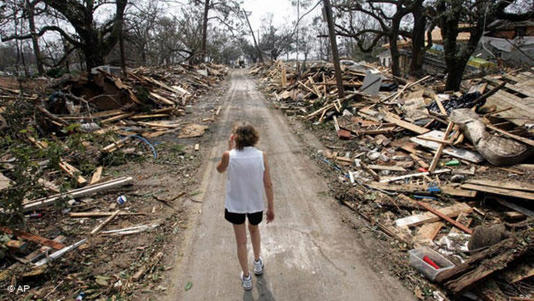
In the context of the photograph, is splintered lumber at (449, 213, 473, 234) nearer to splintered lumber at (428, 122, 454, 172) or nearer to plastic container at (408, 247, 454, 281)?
plastic container at (408, 247, 454, 281)

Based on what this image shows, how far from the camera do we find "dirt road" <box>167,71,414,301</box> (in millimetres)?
3289

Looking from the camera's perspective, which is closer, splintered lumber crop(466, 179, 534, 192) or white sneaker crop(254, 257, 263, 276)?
white sneaker crop(254, 257, 263, 276)

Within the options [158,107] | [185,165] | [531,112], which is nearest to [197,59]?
[158,107]

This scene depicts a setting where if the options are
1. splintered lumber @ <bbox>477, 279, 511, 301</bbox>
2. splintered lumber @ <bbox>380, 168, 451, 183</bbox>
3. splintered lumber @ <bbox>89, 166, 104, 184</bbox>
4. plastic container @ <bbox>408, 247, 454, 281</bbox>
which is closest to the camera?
splintered lumber @ <bbox>477, 279, 511, 301</bbox>

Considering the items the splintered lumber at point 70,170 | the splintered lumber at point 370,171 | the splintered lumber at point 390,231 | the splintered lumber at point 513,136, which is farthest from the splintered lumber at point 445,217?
the splintered lumber at point 70,170

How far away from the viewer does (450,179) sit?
19.5 feet

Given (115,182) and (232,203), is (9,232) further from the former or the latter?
(232,203)

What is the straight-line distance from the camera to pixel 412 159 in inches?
281

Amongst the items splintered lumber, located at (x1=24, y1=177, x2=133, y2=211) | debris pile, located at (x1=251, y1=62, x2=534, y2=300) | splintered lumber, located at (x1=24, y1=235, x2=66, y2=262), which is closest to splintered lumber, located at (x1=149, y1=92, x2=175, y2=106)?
debris pile, located at (x1=251, y1=62, x2=534, y2=300)

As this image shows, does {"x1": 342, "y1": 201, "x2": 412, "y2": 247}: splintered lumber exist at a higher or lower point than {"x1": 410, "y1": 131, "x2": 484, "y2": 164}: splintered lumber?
lower

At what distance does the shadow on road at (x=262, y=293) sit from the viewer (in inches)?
125

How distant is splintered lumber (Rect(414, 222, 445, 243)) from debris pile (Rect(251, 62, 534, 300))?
0.05 ft

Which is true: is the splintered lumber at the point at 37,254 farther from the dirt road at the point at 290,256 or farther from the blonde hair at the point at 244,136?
the blonde hair at the point at 244,136

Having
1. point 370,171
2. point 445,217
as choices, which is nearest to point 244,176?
point 445,217
